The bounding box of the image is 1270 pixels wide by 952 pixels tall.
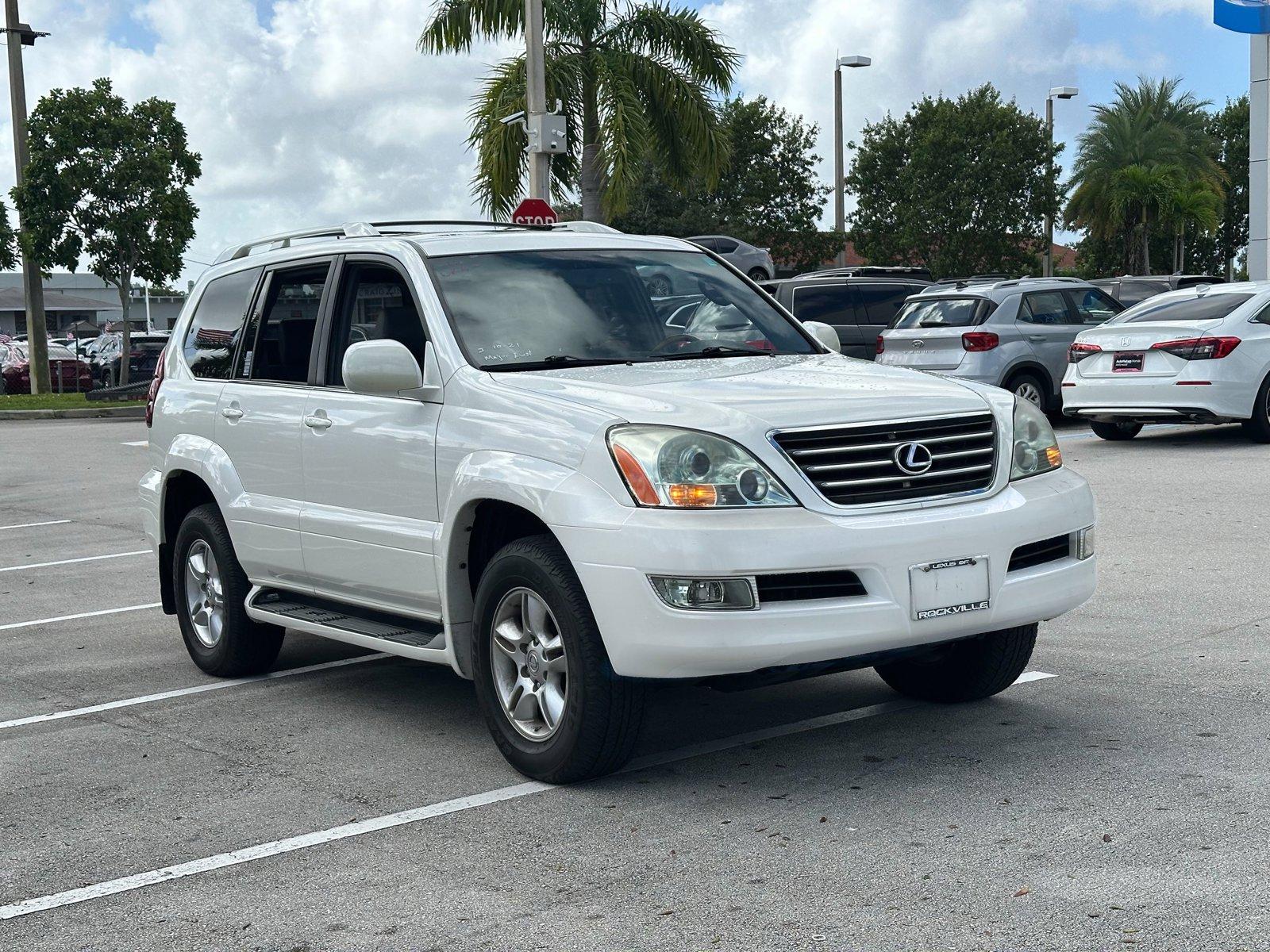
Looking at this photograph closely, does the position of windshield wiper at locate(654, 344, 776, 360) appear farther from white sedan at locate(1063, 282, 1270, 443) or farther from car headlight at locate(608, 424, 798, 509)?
white sedan at locate(1063, 282, 1270, 443)

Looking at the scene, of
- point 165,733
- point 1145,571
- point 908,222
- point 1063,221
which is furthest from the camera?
point 1063,221

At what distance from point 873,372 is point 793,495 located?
103 centimetres

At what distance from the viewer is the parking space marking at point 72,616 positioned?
855 centimetres

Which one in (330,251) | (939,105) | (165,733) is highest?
(939,105)

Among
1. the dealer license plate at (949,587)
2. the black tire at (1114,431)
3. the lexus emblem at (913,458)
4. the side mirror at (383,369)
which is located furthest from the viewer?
the black tire at (1114,431)

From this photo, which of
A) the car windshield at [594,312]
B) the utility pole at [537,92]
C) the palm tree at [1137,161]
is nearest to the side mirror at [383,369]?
the car windshield at [594,312]

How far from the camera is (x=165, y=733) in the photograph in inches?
A: 242

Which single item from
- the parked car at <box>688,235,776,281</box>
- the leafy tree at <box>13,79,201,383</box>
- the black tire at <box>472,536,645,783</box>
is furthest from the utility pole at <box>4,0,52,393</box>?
the black tire at <box>472,536,645,783</box>

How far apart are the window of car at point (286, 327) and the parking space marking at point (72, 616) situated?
2.12 m

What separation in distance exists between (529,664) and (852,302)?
57.0ft

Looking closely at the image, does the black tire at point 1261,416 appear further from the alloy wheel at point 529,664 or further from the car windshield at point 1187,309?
the alloy wheel at point 529,664

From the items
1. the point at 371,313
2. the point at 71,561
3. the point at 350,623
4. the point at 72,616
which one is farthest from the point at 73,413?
the point at 350,623

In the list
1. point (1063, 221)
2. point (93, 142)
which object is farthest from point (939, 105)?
point (93, 142)

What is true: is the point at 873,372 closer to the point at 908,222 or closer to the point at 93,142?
the point at 93,142
